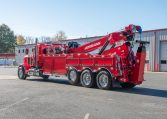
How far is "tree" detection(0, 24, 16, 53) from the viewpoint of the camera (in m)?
108

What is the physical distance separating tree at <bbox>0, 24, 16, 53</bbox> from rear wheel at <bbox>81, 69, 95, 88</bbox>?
9560 cm

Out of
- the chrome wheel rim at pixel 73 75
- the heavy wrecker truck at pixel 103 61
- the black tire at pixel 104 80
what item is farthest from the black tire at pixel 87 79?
the chrome wheel rim at pixel 73 75

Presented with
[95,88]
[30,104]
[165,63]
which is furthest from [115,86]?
[165,63]

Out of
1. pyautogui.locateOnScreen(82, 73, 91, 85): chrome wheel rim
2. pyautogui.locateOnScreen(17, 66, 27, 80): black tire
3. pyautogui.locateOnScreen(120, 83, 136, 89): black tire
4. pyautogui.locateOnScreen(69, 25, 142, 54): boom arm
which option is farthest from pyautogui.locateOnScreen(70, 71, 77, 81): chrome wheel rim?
pyautogui.locateOnScreen(17, 66, 27, 80): black tire

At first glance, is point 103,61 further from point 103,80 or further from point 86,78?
point 86,78

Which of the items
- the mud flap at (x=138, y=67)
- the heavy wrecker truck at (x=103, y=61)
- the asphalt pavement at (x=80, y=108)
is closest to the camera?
the asphalt pavement at (x=80, y=108)

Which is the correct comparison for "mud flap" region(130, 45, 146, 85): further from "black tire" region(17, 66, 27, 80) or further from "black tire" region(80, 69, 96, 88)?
"black tire" region(17, 66, 27, 80)

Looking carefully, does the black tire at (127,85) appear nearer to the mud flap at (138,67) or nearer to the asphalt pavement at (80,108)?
the mud flap at (138,67)

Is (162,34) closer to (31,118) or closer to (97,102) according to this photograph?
(97,102)

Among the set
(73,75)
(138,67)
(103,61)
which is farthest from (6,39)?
(138,67)

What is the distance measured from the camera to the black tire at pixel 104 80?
14.4 m

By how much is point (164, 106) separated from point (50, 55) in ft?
34.5

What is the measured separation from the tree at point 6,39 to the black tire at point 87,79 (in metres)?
95.6

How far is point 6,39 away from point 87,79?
327 feet
